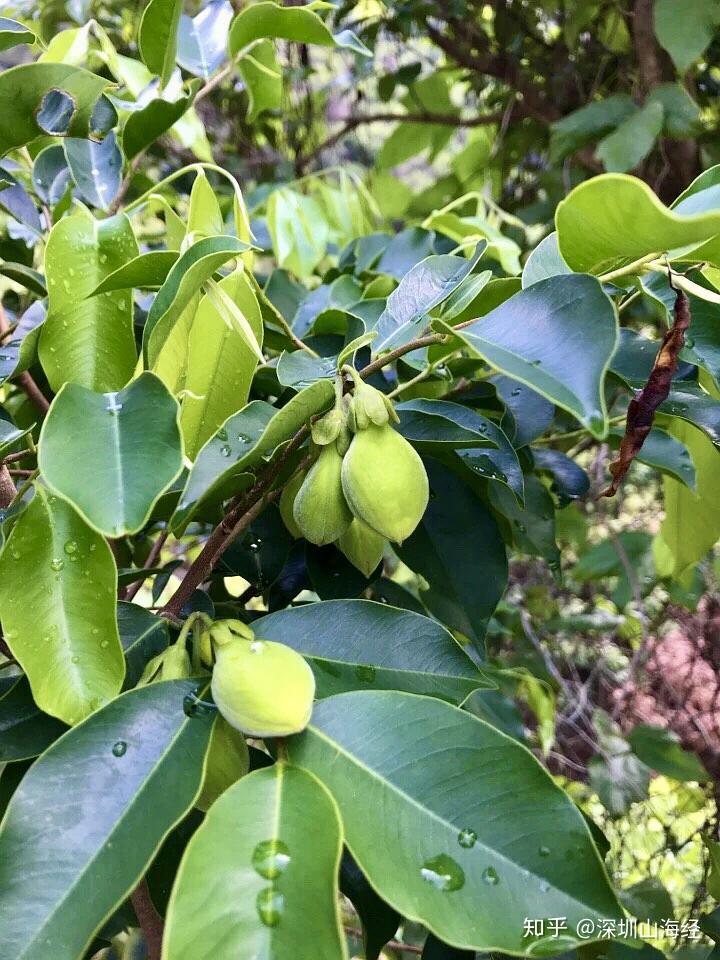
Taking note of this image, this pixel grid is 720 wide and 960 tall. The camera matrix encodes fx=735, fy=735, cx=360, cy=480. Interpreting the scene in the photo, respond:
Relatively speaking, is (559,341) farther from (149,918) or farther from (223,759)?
(149,918)

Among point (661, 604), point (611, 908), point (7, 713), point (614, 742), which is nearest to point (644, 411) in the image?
point (611, 908)

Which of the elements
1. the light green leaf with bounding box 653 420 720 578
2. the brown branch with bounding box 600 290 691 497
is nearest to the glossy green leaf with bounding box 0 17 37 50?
the brown branch with bounding box 600 290 691 497

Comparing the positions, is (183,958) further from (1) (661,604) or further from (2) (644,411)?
(1) (661,604)

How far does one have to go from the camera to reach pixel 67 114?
0.42 meters

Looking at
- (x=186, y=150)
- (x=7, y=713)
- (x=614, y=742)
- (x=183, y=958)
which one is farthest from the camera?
(x=186, y=150)

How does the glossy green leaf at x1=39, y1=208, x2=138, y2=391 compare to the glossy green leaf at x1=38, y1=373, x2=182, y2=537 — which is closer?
the glossy green leaf at x1=38, y1=373, x2=182, y2=537

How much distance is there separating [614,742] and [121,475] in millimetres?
1198

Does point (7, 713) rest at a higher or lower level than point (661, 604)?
higher

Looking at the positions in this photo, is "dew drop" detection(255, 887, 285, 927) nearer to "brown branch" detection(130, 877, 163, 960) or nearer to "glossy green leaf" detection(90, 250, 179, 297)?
"brown branch" detection(130, 877, 163, 960)

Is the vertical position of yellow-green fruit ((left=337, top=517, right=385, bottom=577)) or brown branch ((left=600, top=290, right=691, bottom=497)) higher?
brown branch ((left=600, top=290, right=691, bottom=497))

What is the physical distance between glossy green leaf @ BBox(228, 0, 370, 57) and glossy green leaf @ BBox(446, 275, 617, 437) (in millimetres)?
332

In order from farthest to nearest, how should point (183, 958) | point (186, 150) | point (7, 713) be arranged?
1. point (186, 150)
2. point (7, 713)
3. point (183, 958)

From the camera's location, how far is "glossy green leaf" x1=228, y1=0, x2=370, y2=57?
52 cm

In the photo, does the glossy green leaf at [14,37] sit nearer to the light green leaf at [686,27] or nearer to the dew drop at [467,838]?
the dew drop at [467,838]
